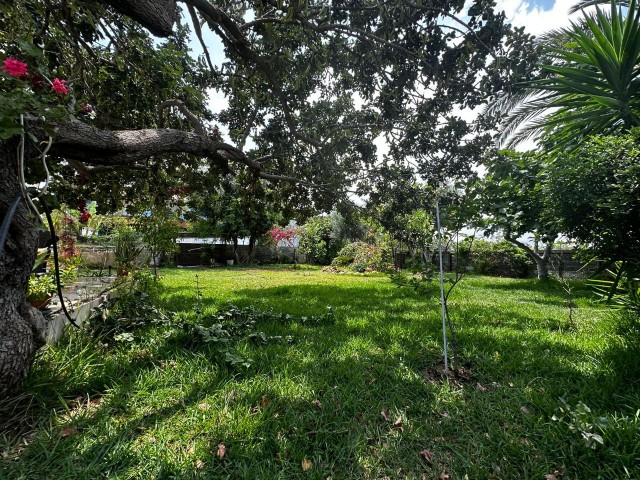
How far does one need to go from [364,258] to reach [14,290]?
1124cm

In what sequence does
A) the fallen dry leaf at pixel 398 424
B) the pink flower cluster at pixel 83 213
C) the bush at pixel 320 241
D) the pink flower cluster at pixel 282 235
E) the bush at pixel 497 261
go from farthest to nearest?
the bush at pixel 320 241, the pink flower cluster at pixel 282 235, the bush at pixel 497 261, the pink flower cluster at pixel 83 213, the fallen dry leaf at pixel 398 424

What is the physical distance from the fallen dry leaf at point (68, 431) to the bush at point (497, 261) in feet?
40.7

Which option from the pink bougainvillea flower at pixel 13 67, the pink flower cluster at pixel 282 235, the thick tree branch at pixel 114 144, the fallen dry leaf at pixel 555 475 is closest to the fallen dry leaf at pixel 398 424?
the fallen dry leaf at pixel 555 475

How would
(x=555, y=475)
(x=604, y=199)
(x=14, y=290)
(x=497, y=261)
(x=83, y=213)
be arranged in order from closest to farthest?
1. (x=555, y=475)
2. (x=14, y=290)
3. (x=604, y=199)
4. (x=83, y=213)
5. (x=497, y=261)

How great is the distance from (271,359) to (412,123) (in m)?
3.32

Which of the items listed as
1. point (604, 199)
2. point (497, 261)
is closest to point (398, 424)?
point (604, 199)

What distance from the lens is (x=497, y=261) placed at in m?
12.1

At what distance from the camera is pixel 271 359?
235cm

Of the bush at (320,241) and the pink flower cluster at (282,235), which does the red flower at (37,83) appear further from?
the bush at (320,241)

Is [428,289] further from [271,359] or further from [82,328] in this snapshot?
[82,328]

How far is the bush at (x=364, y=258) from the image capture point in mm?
11153

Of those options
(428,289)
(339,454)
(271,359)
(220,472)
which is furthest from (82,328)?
(428,289)

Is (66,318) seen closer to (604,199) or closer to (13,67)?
(13,67)

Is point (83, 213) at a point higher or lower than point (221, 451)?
higher
